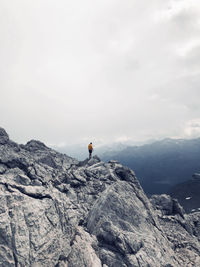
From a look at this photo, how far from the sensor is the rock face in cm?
2675

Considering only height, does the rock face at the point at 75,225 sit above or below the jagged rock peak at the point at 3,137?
below

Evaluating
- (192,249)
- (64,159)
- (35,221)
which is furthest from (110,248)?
(64,159)

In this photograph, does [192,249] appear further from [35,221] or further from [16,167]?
[16,167]

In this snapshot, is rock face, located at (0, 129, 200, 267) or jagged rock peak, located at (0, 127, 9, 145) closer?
rock face, located at (0, 129, 200, 267)

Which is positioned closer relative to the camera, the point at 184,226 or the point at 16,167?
the point at 16,167

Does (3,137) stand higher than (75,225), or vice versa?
(3,137)

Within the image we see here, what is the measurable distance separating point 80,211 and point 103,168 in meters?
20.2

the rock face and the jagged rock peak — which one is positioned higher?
the jagged rock peak

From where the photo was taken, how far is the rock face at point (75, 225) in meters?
26.8

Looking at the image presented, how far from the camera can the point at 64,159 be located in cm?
6712

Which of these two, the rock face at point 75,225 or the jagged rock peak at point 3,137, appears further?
the jagged rock peak at point 3,137

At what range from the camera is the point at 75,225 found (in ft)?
110

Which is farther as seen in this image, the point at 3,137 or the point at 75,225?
the point at 3,137

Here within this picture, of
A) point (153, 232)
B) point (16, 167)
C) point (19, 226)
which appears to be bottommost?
point (153, 232)
